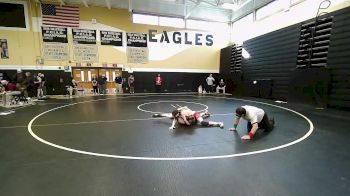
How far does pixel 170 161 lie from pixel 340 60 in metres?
8.09

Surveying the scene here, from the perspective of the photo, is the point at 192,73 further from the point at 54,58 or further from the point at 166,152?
the point at 166,152

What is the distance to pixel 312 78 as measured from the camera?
27.7 feet

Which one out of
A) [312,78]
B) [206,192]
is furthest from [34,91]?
[312,78]

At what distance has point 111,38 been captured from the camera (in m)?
14.6

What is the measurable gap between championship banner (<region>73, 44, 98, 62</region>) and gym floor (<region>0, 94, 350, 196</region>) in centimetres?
983

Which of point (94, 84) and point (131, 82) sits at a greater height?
point (131, 82)

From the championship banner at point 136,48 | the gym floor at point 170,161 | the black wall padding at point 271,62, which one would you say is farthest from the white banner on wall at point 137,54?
the gym floor at point 170,161

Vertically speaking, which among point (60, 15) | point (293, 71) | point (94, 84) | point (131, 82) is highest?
point (60, 15)

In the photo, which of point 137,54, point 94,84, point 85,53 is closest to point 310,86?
point 137,54

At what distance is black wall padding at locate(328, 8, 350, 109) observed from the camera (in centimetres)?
728

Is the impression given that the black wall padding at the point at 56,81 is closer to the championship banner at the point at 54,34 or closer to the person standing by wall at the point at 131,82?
the championship banner at the point at 54,34

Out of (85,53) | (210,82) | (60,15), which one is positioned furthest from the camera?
(210,82)

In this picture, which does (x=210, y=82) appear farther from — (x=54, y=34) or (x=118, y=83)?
(x=54, y=34)

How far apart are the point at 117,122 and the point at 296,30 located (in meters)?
9.45
